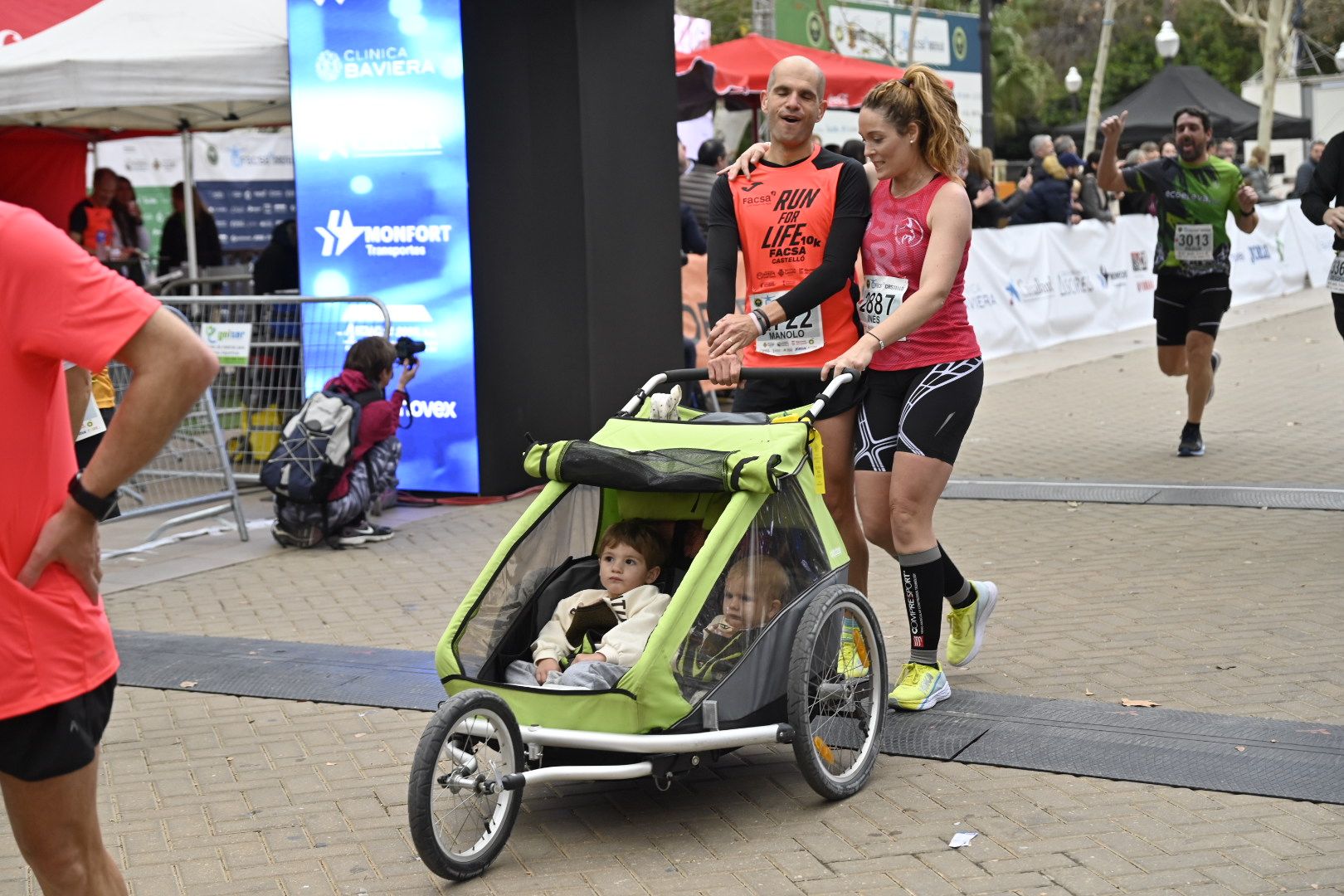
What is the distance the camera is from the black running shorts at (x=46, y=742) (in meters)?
2.69

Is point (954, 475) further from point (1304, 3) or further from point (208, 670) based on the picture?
point (1304, 3)

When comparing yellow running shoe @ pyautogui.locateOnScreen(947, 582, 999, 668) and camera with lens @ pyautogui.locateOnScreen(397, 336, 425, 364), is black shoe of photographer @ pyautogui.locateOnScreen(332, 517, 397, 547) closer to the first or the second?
camera with lens @ pyautogui.locateOnScreen(397, 336, 425, 364)

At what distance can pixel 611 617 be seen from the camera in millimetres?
4594

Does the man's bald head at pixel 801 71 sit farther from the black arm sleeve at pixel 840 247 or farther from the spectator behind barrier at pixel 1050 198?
the spectator behind barrier at pixel 1050 198

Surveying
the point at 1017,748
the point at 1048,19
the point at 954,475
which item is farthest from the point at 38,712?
the point at 1048,19

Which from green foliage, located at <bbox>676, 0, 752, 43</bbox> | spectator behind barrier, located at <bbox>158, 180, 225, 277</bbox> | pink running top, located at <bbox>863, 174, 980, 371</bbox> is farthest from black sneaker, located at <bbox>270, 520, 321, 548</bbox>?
green foliage, located at <bbox>676, 0, 752, 43</bbox>

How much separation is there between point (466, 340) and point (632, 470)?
508cm

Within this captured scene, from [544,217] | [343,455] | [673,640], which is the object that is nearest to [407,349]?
[343,455]

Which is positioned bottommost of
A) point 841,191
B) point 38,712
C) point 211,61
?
point 38,712

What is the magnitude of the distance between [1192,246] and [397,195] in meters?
4.86

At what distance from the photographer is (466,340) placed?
9.28m

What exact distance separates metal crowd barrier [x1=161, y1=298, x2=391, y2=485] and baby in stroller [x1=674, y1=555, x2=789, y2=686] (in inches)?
210

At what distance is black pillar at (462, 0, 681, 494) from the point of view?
30.3 ft

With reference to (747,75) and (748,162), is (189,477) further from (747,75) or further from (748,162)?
(747,75)
